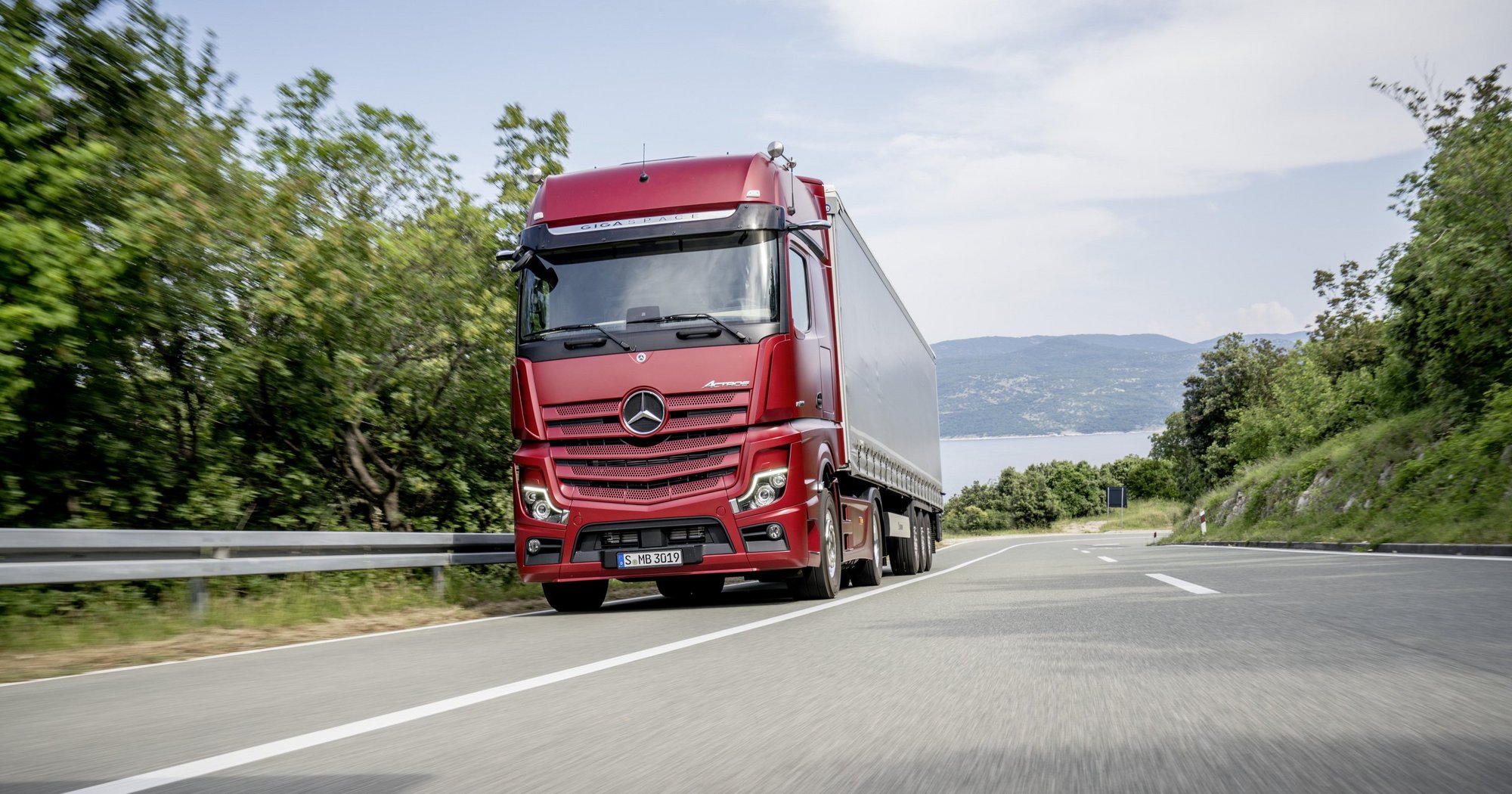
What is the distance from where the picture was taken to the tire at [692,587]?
1305 centimetres

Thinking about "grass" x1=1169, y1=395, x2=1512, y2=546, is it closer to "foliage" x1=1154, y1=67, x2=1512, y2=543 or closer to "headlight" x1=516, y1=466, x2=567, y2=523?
"foliage" x1=1154, y1=67, x2=1512, y2=543

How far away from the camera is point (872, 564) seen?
13938mm

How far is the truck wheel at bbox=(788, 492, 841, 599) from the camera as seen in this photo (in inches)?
432

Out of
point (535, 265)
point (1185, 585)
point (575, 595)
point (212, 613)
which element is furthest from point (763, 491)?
point (212, 613)

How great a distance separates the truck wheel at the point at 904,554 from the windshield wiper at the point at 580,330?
788 cm

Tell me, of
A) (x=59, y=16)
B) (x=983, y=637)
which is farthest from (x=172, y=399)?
(x=983, y=637)

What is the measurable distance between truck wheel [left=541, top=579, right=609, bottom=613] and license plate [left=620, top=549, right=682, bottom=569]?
3.58ft

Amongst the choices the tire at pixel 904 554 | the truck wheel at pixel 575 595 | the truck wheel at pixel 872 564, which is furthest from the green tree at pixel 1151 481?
the truck wheel at pixel 575 595

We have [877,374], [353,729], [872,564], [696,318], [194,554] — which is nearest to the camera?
[353,729]

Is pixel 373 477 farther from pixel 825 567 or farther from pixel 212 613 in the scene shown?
pixel 825 567

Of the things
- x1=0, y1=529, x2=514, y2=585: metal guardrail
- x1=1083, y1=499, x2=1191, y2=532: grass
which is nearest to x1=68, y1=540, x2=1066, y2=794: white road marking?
x1=0, y1=529, x2=514, y2=585: metal guardrail

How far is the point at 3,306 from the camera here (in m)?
8.52

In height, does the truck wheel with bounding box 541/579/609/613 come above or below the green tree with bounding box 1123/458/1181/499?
below

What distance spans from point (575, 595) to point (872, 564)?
162 inches
